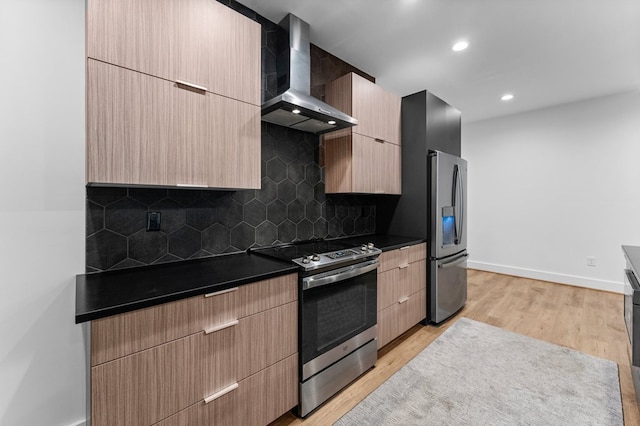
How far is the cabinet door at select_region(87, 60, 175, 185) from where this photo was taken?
1216mm

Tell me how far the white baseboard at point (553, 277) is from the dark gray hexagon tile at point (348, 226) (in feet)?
11.3

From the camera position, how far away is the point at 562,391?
1860 millimetres

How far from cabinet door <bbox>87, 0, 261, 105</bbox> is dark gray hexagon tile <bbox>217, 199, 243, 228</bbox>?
2.39 ft

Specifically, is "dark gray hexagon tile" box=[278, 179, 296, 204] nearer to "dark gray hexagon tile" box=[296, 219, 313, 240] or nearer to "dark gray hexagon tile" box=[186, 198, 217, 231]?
"dark gray hexagon tile" box=[296, 219, 313, 240]

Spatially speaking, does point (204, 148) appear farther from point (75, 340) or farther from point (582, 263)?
point (582, 263)

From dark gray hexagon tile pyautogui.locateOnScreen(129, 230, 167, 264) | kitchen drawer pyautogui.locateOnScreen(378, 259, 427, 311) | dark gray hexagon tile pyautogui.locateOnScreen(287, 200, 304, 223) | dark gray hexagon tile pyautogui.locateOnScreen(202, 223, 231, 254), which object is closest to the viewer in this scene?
dark gray hexagon tile pyautogui.locateOnScreen(129, 230, 167, 264)

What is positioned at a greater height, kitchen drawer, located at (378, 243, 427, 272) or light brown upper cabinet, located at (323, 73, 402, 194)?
light brown upper cabinet, located at (323, 73, 402, 194)

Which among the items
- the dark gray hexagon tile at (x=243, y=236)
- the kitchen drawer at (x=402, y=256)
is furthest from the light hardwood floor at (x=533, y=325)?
the dark gray hexagon tile at (x=243, y=236)

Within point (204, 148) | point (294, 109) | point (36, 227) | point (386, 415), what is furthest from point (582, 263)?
point (36, 227)

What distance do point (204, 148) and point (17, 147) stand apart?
0.83 m

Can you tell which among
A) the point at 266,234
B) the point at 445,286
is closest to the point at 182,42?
the point at 266,234

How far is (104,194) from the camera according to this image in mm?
1502

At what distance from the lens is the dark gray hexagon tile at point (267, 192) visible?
7.13 ft

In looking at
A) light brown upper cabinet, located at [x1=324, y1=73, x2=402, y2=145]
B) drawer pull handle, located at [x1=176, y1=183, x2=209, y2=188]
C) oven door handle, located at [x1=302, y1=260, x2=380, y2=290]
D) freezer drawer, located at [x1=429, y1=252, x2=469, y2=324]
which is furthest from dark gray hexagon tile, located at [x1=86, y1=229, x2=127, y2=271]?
freezer drawer, located at [x1=429, y1=252, x2=469, y2=324]
